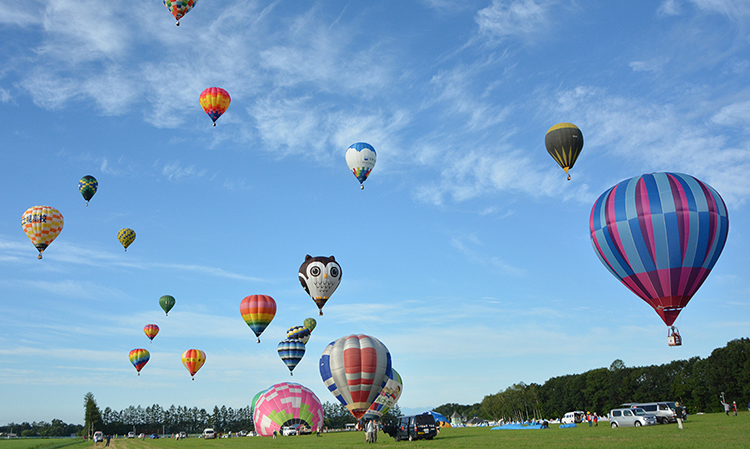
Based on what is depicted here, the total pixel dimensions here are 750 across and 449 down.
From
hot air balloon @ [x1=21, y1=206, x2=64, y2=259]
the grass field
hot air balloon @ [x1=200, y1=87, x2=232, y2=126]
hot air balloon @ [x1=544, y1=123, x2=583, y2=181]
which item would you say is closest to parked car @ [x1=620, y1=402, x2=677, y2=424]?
the grass field

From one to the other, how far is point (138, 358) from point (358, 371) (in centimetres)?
4144

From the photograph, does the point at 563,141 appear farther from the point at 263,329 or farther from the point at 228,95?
the point at 263,329

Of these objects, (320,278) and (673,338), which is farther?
(320,278)

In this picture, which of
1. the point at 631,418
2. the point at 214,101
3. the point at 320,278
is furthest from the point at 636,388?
the point at 214,101

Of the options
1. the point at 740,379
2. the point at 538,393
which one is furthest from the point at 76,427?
the point at 740,379

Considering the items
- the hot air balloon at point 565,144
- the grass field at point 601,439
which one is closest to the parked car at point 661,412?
the grass field at point 601,439

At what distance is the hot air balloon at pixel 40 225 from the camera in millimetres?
48656

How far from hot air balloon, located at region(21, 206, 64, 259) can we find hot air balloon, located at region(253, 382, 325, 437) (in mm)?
27040

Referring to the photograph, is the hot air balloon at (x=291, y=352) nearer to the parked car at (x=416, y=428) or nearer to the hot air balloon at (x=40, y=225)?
the hot air balloon at (x=40, y=225)

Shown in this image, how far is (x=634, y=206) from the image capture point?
31.9m

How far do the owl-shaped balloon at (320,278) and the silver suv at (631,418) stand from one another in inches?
986

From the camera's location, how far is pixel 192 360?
68.1 m

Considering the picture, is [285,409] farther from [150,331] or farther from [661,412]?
[661,412]

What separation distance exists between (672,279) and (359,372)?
79.2ft
